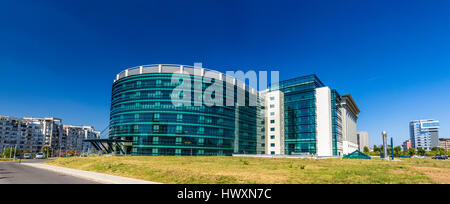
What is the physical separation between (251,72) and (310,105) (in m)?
23.3

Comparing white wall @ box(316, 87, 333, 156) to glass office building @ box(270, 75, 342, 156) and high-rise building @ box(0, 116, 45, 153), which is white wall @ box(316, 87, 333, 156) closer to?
glass office building @ box(270, 75, 342, 156)

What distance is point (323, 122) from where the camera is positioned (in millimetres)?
83875

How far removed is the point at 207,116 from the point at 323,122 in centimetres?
3842

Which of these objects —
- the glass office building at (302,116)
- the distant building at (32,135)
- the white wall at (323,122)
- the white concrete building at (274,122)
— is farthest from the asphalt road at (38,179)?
the distant building at (32,135)

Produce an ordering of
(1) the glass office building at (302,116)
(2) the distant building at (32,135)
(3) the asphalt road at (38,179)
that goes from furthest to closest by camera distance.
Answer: (2) the distant building at (32,135) → (1) the glass office building at (302,116) → (3) the asphalt road at (38,179)

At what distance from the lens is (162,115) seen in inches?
3056

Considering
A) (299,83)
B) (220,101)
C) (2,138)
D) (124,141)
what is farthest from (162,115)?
(2,138)

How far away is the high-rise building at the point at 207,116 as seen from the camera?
77500 millimetres

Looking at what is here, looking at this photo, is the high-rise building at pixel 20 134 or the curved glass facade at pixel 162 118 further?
the high-rise building at pixel 20 134

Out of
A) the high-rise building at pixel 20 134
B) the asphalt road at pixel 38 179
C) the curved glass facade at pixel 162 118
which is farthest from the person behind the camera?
the high-rise building at pixel 20 134

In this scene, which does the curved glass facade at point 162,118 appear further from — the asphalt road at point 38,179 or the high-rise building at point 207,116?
the asphalt road at point 38,179

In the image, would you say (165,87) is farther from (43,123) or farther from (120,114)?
(43,123)

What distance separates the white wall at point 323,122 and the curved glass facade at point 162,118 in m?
31.0
